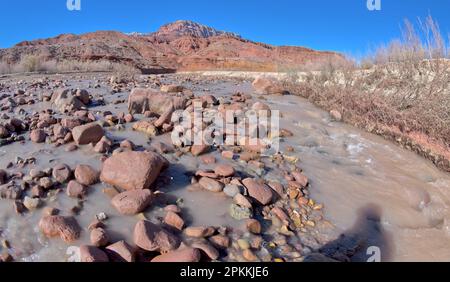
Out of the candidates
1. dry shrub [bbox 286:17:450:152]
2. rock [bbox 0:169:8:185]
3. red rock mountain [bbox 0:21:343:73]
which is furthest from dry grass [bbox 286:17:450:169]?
red rock mountain [bbox 0:21:343:73]

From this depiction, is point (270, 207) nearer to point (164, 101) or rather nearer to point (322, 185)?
point (322, 185)

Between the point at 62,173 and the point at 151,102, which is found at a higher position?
the point at 151,102

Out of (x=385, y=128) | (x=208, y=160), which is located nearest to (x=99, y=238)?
(x=208, y=160)

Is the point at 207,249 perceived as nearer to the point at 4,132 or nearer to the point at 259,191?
the point at 259,191

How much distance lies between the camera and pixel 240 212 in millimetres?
2084

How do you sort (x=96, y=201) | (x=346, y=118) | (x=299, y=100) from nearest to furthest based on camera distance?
(x=96, y=201)
(x=346, y=118)
(x=299, y=100)

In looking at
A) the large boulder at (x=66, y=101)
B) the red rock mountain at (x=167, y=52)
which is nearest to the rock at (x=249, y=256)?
the large boulder at (x=66, y=101)

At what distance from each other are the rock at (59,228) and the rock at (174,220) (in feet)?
1.61

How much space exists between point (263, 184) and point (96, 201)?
1154 mm

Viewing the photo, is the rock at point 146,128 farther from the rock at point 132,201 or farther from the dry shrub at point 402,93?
the dry shrub at point 402,93

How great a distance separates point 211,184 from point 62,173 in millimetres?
1039

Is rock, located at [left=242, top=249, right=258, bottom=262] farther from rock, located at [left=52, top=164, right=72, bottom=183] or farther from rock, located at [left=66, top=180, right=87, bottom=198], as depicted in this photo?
rock, located at [left=52, top=164, right=72, bottom=183]

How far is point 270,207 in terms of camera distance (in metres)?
2.25
